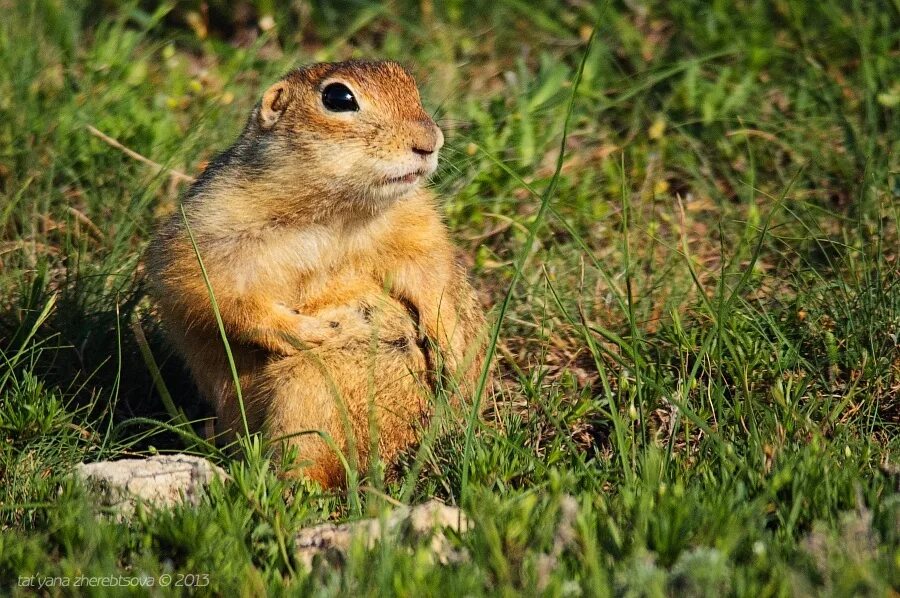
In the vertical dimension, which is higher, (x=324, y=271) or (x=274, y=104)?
(x=274, y=104)

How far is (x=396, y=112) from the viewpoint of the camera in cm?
399

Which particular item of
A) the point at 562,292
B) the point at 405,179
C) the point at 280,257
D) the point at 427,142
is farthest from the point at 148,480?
the point at 562,292

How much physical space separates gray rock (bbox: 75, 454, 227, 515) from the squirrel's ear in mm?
1312

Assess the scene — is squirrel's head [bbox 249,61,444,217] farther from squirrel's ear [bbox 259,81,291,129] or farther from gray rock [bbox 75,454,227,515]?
gray rock [bbox 75,454,227,515]

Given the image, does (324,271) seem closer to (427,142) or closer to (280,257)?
(280,257)

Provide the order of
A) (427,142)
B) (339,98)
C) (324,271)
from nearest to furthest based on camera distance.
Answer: (427,142), (339,98), (324,271)

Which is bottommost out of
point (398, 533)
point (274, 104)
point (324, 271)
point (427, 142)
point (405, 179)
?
point (398, 533)

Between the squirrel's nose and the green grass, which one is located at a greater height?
the squirrel's nose

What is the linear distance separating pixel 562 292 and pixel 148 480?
2.26 m

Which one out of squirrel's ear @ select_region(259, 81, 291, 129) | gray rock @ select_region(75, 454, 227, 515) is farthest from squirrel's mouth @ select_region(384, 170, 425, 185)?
gray rock @ select_region(75, 454, 227, 515)

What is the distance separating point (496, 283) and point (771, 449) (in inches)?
88.7

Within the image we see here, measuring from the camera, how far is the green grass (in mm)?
3105

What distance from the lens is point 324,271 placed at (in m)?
4.20

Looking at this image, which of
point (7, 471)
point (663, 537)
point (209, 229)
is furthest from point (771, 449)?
point (7, 471)
